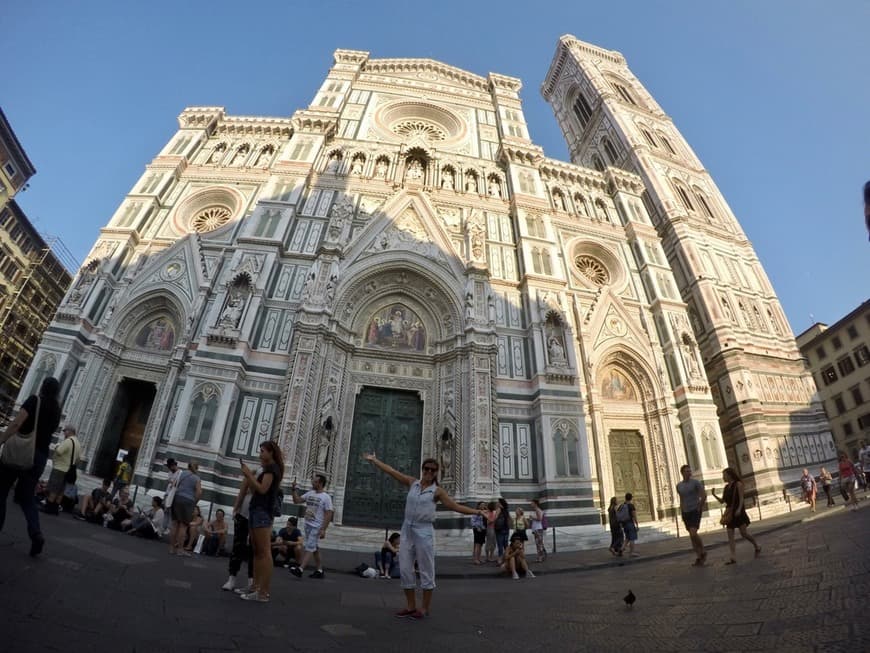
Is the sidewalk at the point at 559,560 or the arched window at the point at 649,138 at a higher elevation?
the arched window at the point at 649,138

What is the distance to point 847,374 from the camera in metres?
30.8

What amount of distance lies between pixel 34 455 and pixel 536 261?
16.4m

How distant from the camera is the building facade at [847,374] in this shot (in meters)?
29.3

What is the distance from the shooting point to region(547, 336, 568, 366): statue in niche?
15.6 metres

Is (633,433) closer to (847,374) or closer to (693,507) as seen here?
(693,507)

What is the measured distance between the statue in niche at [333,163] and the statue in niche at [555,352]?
12.0 meters

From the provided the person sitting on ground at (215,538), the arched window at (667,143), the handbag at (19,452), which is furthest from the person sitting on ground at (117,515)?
the arched window at (667,143)

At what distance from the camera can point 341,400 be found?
14523mm

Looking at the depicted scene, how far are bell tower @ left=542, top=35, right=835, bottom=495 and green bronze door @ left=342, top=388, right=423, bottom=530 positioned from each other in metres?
13.3

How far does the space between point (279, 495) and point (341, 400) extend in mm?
10476

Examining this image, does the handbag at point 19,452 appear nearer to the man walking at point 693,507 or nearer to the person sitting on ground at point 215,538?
the person sitting on ground at point 215,538

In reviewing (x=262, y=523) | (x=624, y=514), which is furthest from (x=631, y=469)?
(x=262, y=523)

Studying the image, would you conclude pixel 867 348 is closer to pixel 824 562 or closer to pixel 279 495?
pixel 824 562

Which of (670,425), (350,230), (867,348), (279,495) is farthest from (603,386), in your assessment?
(867,348)
